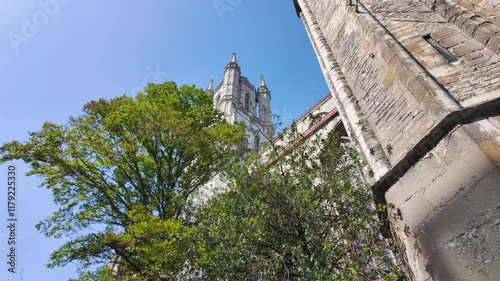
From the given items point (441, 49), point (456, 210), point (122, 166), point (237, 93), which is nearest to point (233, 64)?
point (237, 93)

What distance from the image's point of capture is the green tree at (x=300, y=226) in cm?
376

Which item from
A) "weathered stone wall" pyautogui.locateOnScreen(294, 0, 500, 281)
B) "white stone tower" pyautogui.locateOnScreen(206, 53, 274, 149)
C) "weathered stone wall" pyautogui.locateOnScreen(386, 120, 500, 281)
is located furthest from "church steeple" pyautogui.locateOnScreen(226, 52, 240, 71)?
"weathered stone wall" pyautogui.locateOnScreen(386, 120, 500, 281)

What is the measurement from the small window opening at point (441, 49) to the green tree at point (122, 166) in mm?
4294

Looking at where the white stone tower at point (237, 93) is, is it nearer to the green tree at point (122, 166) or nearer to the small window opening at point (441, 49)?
the green tree at point (122, 166)

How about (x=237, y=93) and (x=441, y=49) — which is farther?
(x=237, y=93)

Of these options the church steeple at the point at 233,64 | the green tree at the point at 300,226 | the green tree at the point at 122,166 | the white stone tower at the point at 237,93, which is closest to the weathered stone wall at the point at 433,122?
the green tree at the point at 300,226

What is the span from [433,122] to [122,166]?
7.17 m

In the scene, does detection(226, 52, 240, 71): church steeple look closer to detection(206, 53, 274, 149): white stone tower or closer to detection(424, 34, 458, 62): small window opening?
detection(206, 53, 274, 149): white stone tower

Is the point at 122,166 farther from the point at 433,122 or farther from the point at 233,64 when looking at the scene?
the point at 233,64

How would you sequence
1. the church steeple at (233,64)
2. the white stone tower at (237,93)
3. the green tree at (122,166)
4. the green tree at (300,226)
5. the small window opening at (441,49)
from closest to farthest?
the green tree at (300,226)
the small window opening at (441,49)
the green tree at (122,166)
the white stone tower at (237,93)
the church steeple at (233,64)

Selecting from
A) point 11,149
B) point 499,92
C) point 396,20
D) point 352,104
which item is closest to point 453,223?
point 499,92

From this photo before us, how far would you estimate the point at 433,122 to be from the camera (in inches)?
128

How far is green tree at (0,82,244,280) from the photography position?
23.2 ft

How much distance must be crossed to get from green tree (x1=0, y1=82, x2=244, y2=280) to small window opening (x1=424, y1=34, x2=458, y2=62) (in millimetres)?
4294
